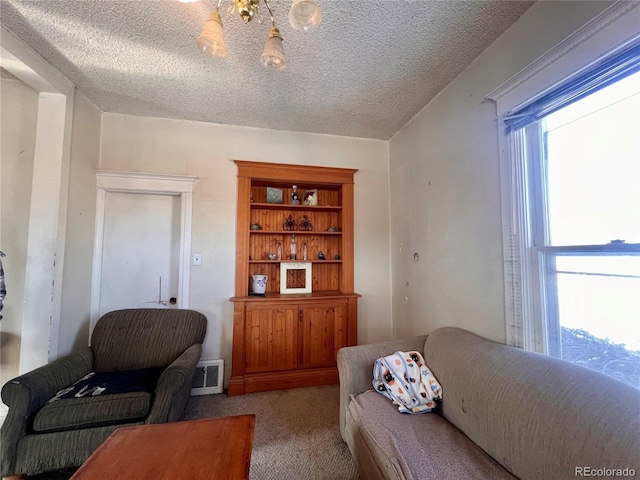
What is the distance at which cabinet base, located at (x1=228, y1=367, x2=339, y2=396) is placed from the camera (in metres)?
2.45

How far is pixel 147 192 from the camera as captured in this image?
259 centimetres

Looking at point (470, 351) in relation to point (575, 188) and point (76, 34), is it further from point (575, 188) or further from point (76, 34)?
point (76, 34)

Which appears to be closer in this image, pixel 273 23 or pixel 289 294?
pixel 273 23

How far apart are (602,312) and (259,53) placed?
237 cm

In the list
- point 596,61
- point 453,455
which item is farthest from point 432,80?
point 453,455

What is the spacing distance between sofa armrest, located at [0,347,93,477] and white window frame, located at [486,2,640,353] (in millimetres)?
2707

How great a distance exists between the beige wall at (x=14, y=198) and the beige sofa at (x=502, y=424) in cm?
250

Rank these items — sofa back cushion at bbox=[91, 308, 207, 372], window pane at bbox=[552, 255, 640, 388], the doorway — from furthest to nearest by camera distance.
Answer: the doorway < sofa back cushion at bbox=[91, 308, 207, 372] < window pane at bbox=[552, 255, 640, 388]

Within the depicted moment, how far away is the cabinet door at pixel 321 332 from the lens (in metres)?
2.63

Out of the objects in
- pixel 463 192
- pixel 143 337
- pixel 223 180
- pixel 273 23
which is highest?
pixel 273 23

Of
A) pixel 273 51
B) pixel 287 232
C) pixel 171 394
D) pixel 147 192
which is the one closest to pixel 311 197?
pixel 287 232

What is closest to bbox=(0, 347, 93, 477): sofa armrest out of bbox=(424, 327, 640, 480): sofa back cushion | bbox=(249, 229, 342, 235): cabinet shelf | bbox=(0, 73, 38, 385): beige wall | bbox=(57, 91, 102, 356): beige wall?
bbox=(57, 91, 102, 356): beige wall

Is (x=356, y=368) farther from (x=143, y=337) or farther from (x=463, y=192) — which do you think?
(x=143, y=337)

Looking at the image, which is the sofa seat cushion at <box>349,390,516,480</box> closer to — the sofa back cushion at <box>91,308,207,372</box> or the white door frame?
the sofa back cushion at <box>91,308,207,372</box>
